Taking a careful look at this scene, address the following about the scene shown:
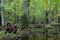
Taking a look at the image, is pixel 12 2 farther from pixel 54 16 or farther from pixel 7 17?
pixel 54 16

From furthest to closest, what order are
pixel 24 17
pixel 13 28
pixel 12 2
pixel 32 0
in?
pixel 32 0 → pixel 12 2 → pixel 24 17 → pixel 13 28

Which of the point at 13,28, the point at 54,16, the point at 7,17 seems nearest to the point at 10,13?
the point at 7,17

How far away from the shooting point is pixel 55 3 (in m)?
25.5

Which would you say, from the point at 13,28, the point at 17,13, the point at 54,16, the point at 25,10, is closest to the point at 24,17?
the point at 25,10

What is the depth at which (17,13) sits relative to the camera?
2541 centimetres

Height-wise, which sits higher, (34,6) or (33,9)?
(34,6)

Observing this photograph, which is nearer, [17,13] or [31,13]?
[17,13]

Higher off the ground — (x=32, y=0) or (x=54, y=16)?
(x=32, y=0)

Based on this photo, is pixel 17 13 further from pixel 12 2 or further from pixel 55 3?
pixel 55 3

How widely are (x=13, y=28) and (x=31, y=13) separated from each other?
54.4ft

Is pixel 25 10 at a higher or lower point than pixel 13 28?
higher

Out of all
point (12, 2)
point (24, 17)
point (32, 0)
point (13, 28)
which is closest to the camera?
point (13, 28)

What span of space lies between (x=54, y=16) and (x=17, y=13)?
5.31 metres

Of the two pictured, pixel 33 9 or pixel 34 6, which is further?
pixel 33 9
